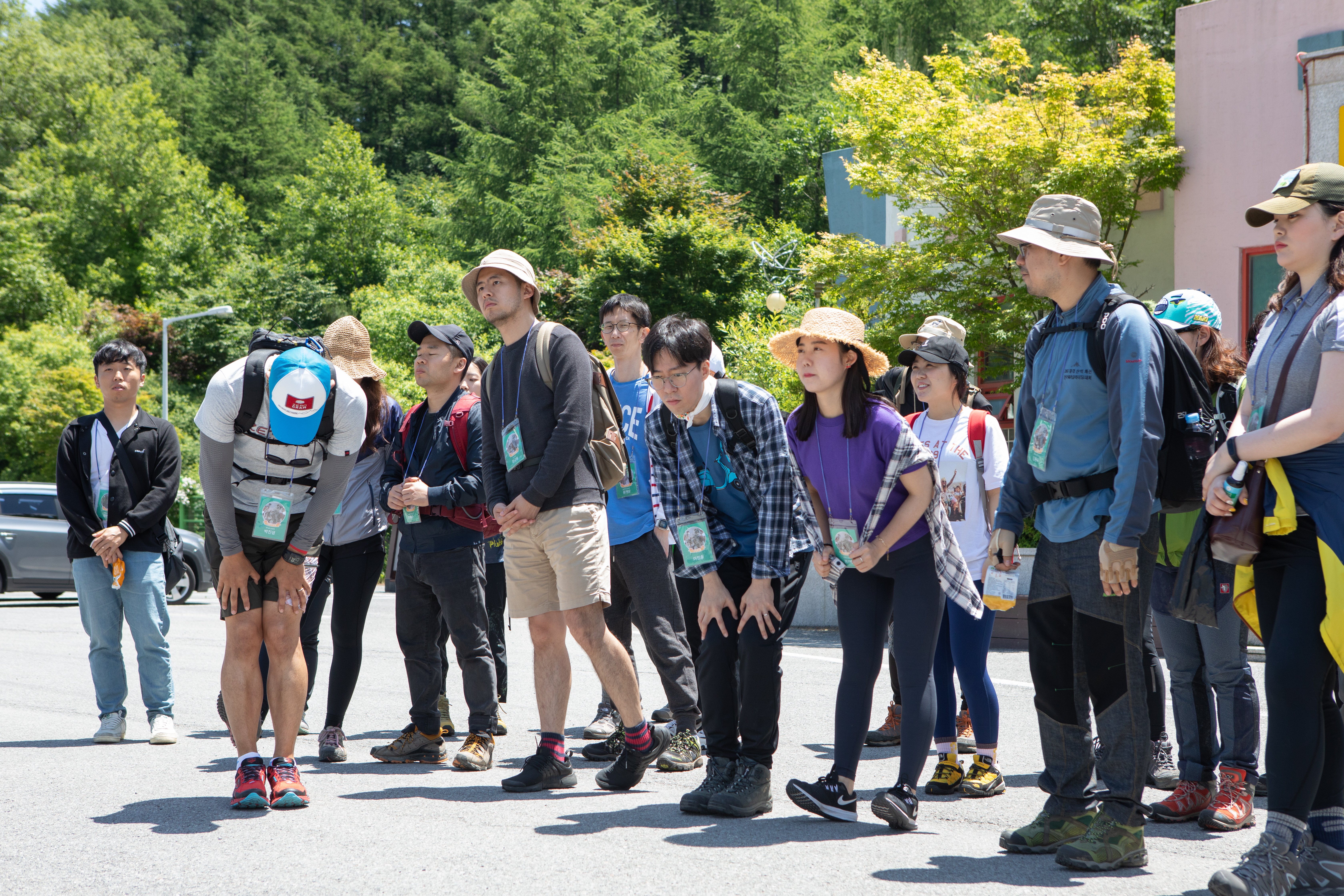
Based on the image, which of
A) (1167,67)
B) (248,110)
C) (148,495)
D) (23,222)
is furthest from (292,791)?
(248,110)

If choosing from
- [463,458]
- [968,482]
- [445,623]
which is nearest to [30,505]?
[445,623]

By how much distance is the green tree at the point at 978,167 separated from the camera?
1522cm

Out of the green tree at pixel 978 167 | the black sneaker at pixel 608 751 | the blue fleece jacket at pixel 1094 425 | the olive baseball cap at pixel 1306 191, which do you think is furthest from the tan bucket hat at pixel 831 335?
the green tree at pixel 978 167

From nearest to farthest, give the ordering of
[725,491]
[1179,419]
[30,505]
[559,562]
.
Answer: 1. [1179,419]
2. [725,491]
3. [559,562]
4. [30,505]

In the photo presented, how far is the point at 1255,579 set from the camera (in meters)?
3.72

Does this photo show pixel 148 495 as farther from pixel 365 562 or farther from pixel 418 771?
pixel 418 771

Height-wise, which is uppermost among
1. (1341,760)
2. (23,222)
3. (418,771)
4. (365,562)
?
(23,222)

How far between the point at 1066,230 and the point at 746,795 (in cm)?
245

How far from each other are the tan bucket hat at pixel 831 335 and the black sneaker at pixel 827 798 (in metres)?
1.63

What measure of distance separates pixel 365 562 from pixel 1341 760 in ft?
15.3

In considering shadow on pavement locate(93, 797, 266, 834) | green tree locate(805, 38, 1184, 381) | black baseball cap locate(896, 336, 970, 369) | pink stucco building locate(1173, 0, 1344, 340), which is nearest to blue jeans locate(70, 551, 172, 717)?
shadow on pavement locate(93, 797, 266, 834)

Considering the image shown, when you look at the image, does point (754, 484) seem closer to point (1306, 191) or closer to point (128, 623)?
point (1306, 191)

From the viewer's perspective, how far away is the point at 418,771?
19.0 feet

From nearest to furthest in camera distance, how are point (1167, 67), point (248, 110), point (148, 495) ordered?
point (148, 495)
point (1167, 67)
point (248, 110)
